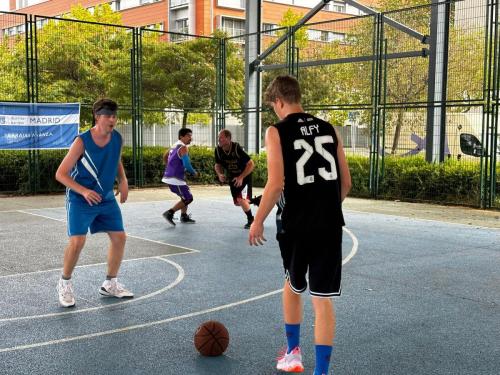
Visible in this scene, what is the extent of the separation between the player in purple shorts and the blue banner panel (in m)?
5.82

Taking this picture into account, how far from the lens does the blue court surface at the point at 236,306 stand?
4.46m

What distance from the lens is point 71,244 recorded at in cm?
590

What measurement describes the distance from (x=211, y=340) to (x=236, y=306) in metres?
1.41

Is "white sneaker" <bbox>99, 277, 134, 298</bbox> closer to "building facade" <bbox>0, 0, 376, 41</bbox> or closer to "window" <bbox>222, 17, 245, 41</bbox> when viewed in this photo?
"building facade" <bbox>0, 0, 376, 41</bbox>

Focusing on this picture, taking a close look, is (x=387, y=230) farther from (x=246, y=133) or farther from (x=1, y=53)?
(x=1, y=53)

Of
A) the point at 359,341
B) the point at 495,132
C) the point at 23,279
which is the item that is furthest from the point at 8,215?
the point at 495,132

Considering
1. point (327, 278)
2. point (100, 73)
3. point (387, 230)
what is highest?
point (100, 73)

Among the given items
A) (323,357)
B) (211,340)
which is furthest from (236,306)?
(323,357)

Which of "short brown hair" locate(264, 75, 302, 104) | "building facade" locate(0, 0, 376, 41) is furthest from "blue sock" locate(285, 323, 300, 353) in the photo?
"building facade" locate(0, 0, 376, 41)

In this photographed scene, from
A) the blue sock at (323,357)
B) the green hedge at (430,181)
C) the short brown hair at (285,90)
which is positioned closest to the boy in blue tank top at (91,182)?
the short brown hair at (285,90)

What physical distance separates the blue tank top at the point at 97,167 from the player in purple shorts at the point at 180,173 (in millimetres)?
5127

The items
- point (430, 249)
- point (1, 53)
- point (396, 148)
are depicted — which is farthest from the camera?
point (1, 53)

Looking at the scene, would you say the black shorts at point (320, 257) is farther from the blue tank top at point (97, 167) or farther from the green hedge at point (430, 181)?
the green hedge at point (430, 181)

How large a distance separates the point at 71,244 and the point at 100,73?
17.2 metres
